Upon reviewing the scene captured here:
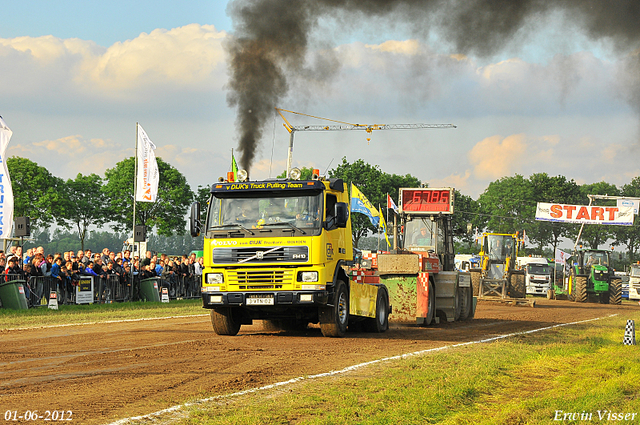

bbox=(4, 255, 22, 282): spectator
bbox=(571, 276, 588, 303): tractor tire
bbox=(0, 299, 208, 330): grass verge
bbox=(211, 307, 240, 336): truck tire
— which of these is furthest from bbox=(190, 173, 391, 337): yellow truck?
bbox=(571, 276, 588, 303): tractor tire

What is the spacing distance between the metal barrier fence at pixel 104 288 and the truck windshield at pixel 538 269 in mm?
26346

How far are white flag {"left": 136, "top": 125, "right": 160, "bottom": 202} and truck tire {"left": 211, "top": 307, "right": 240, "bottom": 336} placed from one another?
16.0 meters

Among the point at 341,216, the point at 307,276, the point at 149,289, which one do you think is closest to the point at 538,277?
the point at 149,289

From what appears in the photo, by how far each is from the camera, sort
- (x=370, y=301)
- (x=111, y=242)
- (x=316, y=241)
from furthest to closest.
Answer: (x=111, y=242)
(x=370, y=301)
(x=316, y=241)

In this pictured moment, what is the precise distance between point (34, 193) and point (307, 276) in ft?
200

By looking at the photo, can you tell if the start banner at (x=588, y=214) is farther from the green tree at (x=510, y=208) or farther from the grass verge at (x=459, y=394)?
the green tree at (x=510, y=208)

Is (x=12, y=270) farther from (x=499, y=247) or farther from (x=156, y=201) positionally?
(x=156, y=201)

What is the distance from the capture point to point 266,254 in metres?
13.7

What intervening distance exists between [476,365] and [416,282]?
855 cm

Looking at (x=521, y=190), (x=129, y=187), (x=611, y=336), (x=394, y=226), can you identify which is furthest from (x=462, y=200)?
(x=611, y=336)

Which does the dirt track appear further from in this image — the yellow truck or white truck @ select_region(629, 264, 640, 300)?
white truck @ select_region(629, 264, 640, 300)

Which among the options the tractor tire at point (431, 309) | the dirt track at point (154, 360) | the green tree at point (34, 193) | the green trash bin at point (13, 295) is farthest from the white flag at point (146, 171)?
the green tree at point (34, 193)

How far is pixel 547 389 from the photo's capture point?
8953 millimetres

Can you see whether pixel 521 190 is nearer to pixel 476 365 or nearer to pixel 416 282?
pixel 416 282
